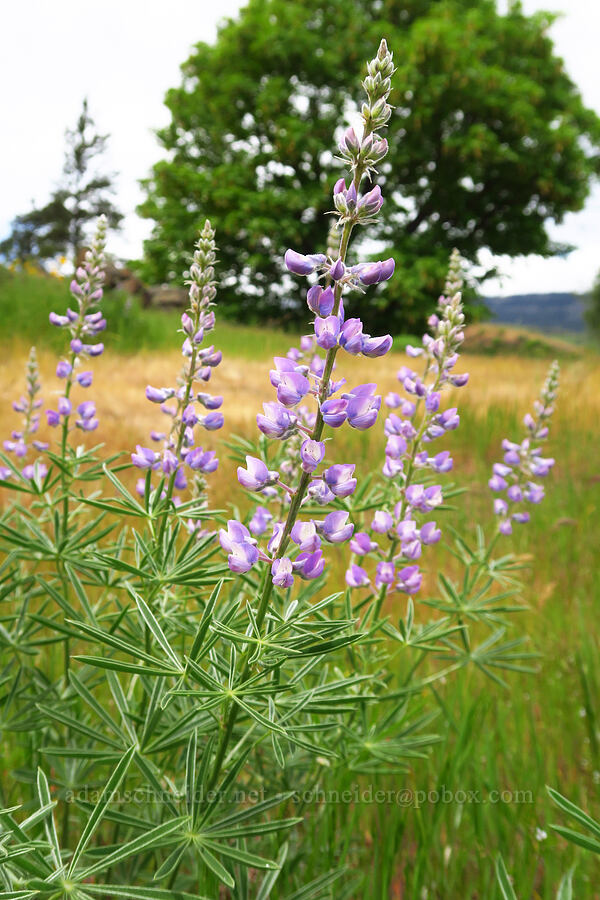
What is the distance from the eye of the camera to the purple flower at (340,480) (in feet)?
3.65

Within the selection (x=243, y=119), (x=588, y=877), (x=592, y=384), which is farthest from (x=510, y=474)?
(x=243, y=119)

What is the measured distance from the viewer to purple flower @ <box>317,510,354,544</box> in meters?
1.11

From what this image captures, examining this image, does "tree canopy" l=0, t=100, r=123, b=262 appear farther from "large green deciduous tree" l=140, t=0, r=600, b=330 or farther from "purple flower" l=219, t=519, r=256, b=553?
"purple flower" l=219, t=519, r=256, b=553

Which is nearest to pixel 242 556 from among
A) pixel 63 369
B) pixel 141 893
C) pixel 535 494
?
pixel 141 893

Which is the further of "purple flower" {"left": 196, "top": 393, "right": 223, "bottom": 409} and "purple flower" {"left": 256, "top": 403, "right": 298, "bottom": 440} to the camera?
"purple flower" {"left": 196, "top": 393, "right": 223, "bottom": 409}

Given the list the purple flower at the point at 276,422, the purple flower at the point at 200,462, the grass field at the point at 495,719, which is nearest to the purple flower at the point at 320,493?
the purple flower at the point at 276,422

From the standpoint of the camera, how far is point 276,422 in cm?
111

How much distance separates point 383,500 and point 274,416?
39.7 inches

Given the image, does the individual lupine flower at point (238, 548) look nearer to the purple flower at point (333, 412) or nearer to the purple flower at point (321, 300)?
the purple flower at point (333, 412)

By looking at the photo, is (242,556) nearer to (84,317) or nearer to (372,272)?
(372,272)

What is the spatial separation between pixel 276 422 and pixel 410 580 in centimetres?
86

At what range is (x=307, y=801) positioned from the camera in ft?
5.48

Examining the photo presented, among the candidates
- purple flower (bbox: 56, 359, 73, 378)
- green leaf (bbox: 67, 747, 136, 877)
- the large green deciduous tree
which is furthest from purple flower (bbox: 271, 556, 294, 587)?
the large green deciduous tree

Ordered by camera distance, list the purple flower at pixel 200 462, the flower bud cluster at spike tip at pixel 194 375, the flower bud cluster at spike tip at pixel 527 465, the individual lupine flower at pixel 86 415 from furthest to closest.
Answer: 1. the flower bud cluster at spike tip at pixel 527 465
2. the individual lupine flower at pixel 86 415
3. the purple flower at pixel 200 462
4. the flower bud cluster at spike tip at pixel 194 375
